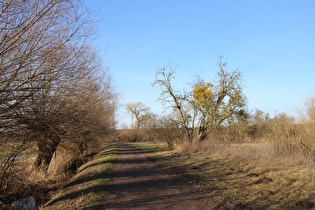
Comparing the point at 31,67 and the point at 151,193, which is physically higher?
the point at 31,67

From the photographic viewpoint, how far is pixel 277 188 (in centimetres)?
703

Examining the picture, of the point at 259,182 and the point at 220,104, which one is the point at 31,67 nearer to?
the point at 259,182

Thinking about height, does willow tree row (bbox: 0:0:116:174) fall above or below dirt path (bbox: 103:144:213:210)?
above

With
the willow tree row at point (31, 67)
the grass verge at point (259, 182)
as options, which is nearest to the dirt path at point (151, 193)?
the grass verge at point (259, 182)

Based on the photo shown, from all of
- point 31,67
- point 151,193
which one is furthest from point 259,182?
point 31,67

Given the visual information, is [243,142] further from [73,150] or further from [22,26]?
[22,26]

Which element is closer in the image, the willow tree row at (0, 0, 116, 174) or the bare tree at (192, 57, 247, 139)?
the willow tree row at (0, 0, 116, 174)

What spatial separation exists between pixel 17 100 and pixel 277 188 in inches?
289

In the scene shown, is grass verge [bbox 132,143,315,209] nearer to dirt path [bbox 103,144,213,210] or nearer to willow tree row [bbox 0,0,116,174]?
dirt path [bbox 103,144,213,210]

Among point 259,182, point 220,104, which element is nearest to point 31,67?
point 259,182

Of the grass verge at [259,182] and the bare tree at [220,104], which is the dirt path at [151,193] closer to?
the grass verge at [259,182]

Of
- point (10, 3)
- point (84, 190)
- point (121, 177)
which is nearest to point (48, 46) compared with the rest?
point (10, 3)

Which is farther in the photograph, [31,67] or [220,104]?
[220,104]

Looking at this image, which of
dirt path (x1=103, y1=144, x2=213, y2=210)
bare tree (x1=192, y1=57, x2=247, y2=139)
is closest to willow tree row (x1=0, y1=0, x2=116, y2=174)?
dirt path (x1=103, y1=144, x2=213, y2=210)
